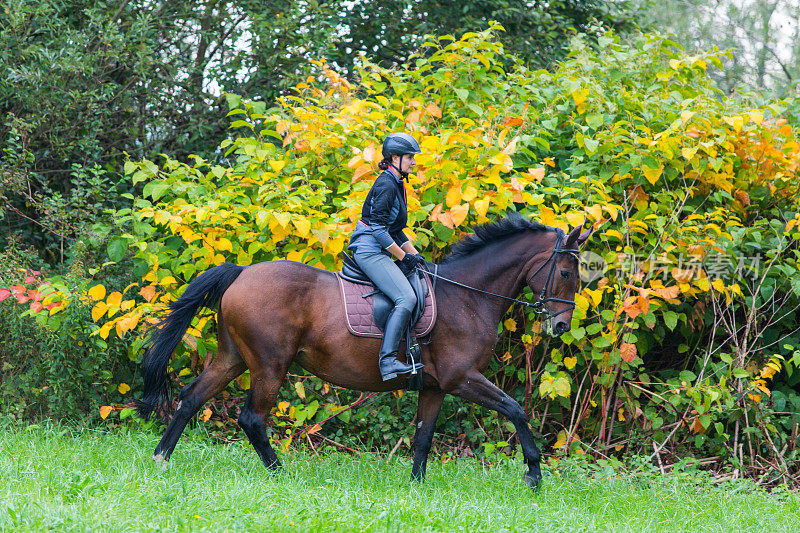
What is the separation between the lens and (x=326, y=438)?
686cm

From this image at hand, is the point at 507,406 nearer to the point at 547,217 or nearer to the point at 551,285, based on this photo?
the point at 551,285

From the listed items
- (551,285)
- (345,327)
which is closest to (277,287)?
(345,327)

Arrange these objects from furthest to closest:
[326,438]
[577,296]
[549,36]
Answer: [549,36]
[326,438]
[577,296]

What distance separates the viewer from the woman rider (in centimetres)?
502

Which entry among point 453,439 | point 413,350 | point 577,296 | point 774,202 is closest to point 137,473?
point 413,350

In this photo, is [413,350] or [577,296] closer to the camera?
[413,350]

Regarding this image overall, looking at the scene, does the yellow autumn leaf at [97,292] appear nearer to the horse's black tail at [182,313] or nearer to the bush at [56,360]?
the bush at [56,360]

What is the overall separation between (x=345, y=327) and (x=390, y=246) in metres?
0.70

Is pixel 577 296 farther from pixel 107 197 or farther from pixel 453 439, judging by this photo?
pixel 107 197

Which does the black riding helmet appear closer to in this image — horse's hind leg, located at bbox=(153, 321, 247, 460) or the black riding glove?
the black riding glove

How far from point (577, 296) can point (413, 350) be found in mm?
1681

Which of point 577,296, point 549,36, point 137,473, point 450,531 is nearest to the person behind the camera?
point 450,531

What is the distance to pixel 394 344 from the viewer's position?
197 inches

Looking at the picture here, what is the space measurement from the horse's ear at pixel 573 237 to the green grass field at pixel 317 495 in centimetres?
184
